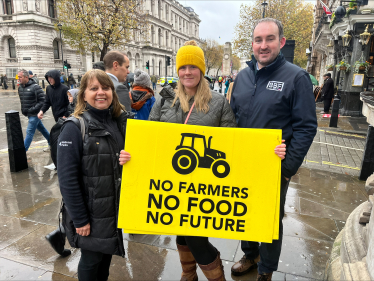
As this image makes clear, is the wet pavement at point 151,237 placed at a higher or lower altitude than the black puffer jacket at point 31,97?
lower

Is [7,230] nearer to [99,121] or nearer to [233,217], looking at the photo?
[99,121]

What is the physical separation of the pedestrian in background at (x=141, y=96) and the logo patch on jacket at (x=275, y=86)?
230 cm

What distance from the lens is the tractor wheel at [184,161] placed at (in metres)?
2.08

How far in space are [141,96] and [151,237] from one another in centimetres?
206

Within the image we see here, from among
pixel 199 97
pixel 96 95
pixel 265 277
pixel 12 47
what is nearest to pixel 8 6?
pixel 12 47

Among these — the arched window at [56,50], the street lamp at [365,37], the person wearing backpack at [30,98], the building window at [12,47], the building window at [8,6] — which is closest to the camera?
the person wearing backpack at [30,98]

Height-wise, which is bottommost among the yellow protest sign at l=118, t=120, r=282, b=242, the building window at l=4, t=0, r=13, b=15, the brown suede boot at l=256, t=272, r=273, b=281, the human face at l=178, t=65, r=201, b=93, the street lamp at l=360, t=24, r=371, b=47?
the brown suede boot at l=256, t=272, r=273, b=281

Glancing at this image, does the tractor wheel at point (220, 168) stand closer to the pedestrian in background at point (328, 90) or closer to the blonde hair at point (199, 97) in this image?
the blonde hair at point (199, 97)

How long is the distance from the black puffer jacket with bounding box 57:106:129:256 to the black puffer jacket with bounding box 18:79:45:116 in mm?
5447

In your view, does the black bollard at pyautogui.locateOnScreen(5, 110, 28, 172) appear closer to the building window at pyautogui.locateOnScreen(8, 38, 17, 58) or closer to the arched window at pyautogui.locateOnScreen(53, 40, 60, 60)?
the arched window at pyautogui.locateOnScreen(53, 40, 60, 60)

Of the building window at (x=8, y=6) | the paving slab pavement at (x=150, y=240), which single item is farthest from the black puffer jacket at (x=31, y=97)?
the building window at (x=8, y=6)

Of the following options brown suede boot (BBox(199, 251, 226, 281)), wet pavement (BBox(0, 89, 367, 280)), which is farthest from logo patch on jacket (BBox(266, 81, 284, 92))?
wet pavement (BBox(0, 89, 367, 280))

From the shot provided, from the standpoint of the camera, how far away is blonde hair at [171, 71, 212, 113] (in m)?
2.23

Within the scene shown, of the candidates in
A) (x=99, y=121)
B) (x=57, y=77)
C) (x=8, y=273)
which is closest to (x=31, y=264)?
(x=8, y=273)
